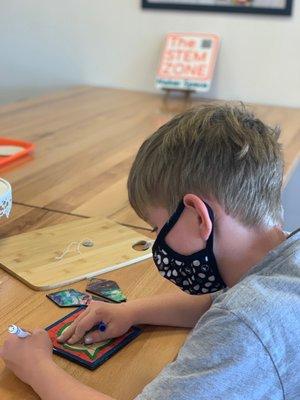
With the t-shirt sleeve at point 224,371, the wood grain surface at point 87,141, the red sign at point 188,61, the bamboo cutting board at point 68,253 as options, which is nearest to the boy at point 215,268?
the t-shirt sleeve at point 224,371

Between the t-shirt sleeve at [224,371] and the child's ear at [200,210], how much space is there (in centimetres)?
14

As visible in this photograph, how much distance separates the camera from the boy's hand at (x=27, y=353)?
0.77 m

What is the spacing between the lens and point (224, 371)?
0.65 metres

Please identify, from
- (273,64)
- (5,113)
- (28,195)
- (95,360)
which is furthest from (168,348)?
(273,64)

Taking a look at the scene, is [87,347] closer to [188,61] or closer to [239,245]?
[239,245]

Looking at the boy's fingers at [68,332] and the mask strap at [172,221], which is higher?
the mask strap at [172,221]

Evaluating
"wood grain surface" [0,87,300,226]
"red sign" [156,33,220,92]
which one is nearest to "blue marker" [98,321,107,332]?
"wood grain surface" [0,87,300,226]

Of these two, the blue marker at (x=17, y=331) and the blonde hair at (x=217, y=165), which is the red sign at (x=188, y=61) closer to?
the blonde hair at (x=217, y=165)

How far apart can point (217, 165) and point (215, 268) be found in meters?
0.15

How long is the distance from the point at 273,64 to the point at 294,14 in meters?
0.20

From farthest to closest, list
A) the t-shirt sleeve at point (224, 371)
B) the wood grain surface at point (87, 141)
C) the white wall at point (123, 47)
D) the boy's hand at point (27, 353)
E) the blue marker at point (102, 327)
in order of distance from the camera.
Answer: the white wall at point (123, 47) → the wood grain surface at point (87, 141) → the blue marker at point (102, 327) → the boy's hand at point (27, 353) → the t-shirt sleeve at point (224, 371)

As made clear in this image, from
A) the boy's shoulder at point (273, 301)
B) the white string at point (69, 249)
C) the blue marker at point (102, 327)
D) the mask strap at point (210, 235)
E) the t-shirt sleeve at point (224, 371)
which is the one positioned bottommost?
the white string at point (69, 249)

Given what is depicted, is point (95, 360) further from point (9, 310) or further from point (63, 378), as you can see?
point (9, 310)

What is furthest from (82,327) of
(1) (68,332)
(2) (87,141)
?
(2) (87,141)
